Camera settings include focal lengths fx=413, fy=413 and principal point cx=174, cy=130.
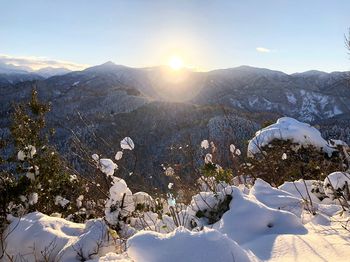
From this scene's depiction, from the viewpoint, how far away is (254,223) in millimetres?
3863

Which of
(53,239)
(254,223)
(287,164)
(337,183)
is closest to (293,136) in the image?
(287,164)

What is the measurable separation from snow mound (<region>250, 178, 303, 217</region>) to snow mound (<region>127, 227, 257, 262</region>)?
2025 millimetres

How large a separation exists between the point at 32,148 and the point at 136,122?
101404 mm

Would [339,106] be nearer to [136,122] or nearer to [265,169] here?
[136,122]

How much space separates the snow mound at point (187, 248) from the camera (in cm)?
258

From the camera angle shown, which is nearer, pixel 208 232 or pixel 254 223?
pixel 208 232

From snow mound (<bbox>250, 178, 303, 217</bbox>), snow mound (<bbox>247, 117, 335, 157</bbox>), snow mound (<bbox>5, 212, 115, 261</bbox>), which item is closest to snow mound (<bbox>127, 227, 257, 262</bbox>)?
snow mound (<bbox>5, 212, 115, 261</bbox>)

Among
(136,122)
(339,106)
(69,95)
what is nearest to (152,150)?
(136,122)

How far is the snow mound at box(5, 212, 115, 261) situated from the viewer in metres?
3.93

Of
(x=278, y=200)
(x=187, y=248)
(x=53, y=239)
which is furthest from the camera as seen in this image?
(x=278, y=200)

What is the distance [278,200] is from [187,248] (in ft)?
7.79

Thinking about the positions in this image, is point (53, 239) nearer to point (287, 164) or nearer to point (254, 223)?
point (254, 223)

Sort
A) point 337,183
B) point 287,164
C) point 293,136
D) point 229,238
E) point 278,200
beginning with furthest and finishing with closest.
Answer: point 293,136
point 287,164
point 337,183
point 278,200
point 229,238

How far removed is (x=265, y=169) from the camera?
845cm
